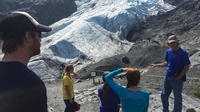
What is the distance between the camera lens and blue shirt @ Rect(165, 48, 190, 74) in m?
5.23

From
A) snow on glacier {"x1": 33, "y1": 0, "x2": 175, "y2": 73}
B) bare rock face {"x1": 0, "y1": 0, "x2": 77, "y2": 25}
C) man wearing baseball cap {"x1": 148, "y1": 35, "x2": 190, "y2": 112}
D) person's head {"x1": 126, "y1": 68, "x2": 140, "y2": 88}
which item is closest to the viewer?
person's head {"x1": 126, "y1": 68, "x2": 140, "y2": 88}

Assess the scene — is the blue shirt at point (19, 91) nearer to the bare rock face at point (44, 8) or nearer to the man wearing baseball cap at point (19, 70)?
the man wearing baseball cap at point (19, 70)

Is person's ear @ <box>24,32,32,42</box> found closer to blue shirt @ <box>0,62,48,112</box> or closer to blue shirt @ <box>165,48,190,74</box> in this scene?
blue shirt @ <box>0,62,48,112</box>

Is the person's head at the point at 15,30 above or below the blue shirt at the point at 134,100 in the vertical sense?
above

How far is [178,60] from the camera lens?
5.27 metres

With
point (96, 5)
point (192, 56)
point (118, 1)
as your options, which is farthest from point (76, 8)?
point (192, 56)

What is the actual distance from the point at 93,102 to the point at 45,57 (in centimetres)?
1428

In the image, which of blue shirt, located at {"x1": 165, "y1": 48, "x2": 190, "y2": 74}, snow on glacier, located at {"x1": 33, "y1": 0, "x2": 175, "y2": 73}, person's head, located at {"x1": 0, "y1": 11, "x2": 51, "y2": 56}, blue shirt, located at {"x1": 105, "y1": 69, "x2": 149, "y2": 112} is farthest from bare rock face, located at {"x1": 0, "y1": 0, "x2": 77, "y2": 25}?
person's head, located at {"x1": 0, "y1": 11, "x2": 51, "y2": 56}

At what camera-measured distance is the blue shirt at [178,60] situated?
5225 mm

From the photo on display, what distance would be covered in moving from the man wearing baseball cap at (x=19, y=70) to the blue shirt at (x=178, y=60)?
160 inches

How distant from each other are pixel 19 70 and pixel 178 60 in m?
4.31

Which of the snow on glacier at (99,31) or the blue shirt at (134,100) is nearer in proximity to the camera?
the blue shirt at (134,100)

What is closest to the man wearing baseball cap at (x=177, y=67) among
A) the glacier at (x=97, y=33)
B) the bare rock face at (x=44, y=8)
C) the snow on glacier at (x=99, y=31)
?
the glacier at (x=97, y=33)

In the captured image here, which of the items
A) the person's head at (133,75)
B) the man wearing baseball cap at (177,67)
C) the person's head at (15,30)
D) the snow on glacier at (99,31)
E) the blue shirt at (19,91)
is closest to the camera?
the blue shirt at (19,91)
